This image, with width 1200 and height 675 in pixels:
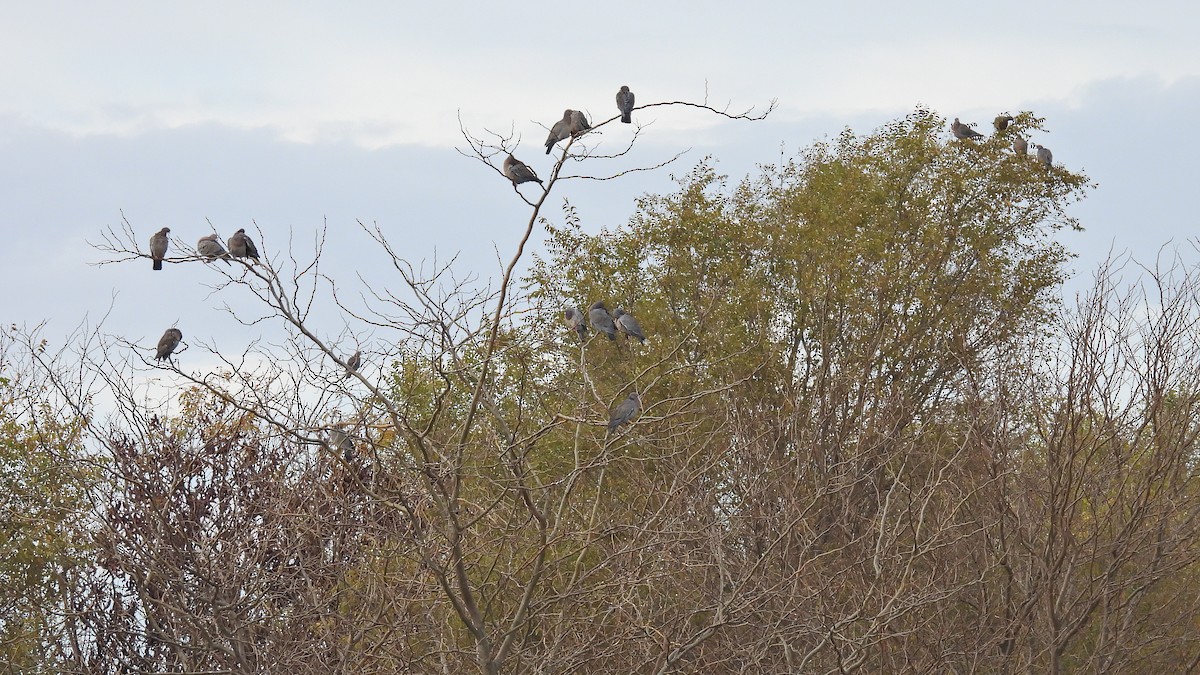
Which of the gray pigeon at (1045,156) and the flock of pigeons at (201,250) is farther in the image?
the gray pigeon at (1045,156)

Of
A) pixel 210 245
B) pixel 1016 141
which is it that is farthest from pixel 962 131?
pixel 210 245

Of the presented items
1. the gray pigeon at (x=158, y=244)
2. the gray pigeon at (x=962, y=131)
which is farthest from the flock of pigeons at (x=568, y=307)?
the gray pigeon at (x=962, y=131)

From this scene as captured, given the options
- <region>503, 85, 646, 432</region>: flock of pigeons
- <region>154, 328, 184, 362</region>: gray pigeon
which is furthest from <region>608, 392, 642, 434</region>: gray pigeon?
<region>154, 328, 184, 362</region>: gray pigeon

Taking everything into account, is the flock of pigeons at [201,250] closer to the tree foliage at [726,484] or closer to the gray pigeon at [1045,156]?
the tree foliage at [726,484]

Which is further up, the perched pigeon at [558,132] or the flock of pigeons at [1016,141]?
the flock of pigeons at [1016,141]

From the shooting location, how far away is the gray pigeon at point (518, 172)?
1106 cm

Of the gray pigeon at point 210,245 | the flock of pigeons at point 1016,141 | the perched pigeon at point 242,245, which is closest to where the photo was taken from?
the gray pigeon at point 210,245

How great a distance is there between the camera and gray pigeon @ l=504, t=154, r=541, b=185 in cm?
1106

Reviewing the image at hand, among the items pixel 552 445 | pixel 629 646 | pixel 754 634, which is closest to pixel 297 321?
pixel 629 646

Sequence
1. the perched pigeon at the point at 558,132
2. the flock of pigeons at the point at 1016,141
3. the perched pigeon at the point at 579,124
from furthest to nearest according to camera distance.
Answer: the flock of pigeons at the point at 1016,141 → the perched pigeon at the point at 558,132 → the perched pigeon at the point at 579,124

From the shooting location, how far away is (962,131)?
24531 millimetres

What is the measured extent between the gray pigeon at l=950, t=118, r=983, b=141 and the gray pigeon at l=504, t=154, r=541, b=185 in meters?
14.6

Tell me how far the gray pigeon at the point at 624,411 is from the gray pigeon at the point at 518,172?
2.08m

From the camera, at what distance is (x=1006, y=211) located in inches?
957
